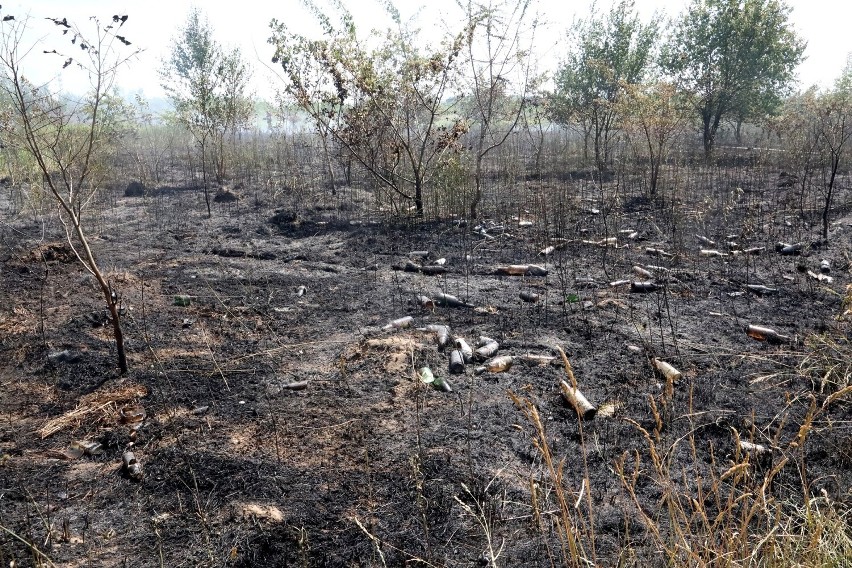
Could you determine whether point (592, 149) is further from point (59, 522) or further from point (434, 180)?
point (59, 522)

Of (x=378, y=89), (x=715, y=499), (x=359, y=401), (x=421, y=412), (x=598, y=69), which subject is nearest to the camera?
(x=715, y=499)

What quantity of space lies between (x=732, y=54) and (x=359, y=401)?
19.9 metres

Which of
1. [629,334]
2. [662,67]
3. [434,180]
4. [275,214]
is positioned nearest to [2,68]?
[629,334]

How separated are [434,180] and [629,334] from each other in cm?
671

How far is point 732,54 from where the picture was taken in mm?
18781

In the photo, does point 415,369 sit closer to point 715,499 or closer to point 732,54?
point 715,499

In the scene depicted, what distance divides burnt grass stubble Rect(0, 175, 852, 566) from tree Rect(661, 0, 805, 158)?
1307cm

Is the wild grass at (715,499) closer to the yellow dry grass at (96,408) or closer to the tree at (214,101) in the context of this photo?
the yellow dry grass at (96,408)

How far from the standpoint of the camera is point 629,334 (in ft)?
16.4

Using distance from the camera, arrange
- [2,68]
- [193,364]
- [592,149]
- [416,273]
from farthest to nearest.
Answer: [592,149] < [416,273] < [193,364] < [2,68]

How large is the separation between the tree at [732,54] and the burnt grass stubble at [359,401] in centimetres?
1307

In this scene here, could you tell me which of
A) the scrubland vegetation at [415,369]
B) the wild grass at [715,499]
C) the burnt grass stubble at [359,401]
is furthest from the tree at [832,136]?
the wild grass at [715,499]

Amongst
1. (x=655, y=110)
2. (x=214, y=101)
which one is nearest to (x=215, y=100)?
(x=214, y=101)

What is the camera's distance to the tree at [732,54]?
18.3 metres
